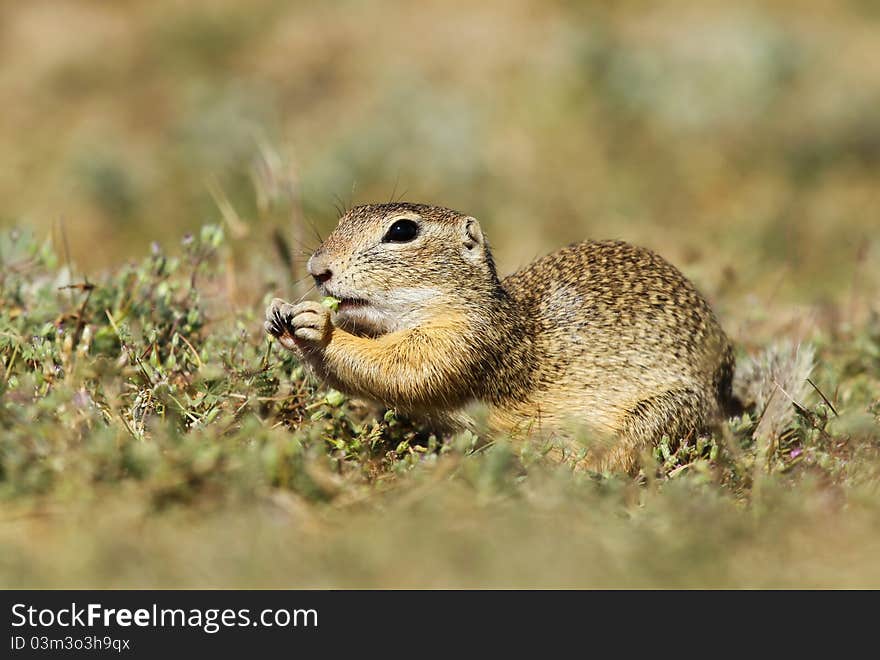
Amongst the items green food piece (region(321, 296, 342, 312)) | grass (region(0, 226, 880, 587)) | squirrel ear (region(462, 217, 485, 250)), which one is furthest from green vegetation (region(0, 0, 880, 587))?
squirrel ear (region(462, 217, 485, 250))

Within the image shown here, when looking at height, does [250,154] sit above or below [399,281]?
above

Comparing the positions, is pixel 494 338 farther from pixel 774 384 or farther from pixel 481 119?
pixel 481 119

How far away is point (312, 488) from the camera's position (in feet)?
10.3

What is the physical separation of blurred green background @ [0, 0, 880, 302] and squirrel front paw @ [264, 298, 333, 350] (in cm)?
336

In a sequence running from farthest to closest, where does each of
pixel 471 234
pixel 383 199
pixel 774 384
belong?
pixel 383 199, pixel 774 384, pixel 471 234

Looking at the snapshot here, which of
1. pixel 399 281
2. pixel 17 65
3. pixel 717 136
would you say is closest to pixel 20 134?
pixel 17 65

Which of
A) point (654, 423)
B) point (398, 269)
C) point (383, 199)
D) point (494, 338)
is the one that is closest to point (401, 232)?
point (398, 269)

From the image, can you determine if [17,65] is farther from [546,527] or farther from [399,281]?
[546,527]

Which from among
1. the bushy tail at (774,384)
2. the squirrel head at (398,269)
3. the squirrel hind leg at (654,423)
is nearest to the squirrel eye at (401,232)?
the squirrel head at (398,269)

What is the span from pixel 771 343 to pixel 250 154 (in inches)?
280

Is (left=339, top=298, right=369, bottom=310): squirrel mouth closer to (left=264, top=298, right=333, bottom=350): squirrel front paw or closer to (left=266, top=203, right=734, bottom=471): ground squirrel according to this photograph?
(left=266, top=203, right=734, bottom=471): ground squirrel

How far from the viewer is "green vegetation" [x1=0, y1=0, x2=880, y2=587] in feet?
9.36

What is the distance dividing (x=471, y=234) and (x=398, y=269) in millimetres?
462
